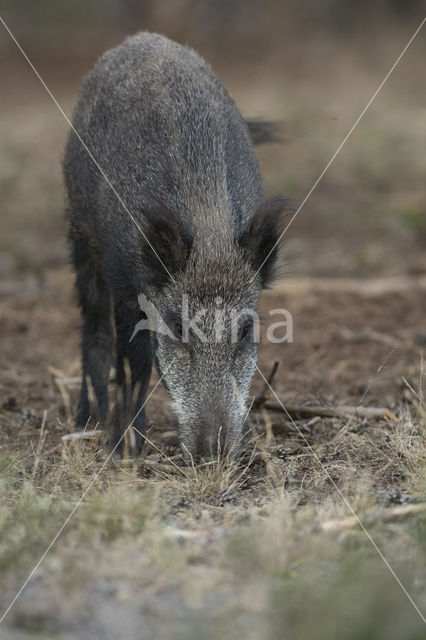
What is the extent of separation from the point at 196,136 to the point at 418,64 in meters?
17.1

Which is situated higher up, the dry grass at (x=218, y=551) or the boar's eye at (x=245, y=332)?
the boar's eye at (x=245, y=332)

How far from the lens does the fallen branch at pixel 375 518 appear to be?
374cm

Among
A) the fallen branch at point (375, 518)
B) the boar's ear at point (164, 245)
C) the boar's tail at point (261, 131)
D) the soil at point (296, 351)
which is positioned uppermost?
the boar's tail at point (261, 131)

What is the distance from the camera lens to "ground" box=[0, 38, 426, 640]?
310 cm

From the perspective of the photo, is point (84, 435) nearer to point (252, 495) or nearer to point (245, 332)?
point (245, 332)

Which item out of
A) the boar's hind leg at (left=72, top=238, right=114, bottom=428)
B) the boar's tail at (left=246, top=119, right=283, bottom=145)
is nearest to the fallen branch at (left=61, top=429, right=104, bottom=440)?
the boar's hind leg at (left=72, top=238, right=114, bottom=428)

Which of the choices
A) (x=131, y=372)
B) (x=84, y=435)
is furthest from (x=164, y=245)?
(x=84, y=435)

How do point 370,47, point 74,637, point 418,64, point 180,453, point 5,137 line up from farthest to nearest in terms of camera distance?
point 370,47, point 418,64, point 5,137, point 180,453, point 74,637

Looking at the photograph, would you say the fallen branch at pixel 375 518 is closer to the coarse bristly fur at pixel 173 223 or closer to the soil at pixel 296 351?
the coarse bristly fur at pixel 173 223

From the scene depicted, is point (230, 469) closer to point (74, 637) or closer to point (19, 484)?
point (19, 484)

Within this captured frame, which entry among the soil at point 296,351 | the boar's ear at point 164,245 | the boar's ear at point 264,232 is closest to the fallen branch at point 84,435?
the soil at point 296,351

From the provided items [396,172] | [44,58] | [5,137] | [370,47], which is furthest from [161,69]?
[370,47]

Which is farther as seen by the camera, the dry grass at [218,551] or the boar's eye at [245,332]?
the boar's eye at [245,332]

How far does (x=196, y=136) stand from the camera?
5281 mm
